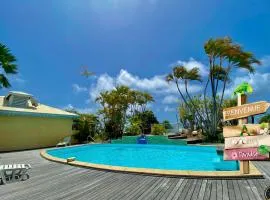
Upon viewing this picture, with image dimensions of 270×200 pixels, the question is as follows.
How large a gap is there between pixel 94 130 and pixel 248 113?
17.6 metres

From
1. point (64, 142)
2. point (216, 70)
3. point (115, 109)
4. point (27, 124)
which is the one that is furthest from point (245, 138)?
point (115, 109)

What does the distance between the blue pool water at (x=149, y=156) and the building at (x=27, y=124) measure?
272 centimetres

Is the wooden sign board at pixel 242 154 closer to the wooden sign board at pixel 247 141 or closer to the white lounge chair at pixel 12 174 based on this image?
the wooden sign board at pixel 247 141

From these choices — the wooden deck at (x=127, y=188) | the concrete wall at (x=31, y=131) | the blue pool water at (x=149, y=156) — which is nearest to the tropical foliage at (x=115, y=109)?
the concrete wall at (x=31, y=131)

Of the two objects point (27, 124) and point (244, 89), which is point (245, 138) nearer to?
point (244, 89)

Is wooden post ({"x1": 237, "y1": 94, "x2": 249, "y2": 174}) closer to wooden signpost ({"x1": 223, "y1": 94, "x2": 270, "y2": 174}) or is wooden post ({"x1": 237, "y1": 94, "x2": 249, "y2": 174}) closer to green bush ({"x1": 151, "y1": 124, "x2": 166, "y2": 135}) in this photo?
wooden signpost ({"x1": 223, "y1": 94, "x2": 270, "y2": 174})

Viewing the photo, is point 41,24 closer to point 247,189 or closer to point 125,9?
point 125,9

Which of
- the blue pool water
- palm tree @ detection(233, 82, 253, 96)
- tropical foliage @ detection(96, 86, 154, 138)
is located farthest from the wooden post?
tropical foliage @ detection(96, 86, 154, 138)

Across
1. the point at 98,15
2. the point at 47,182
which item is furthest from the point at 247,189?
the point at 98,15

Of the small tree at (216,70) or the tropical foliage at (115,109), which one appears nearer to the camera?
the small tree at (216,70)

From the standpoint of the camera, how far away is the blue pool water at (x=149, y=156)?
1057 cm

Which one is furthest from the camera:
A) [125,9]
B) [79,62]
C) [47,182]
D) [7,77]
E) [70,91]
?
[70,91]

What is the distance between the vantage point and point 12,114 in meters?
14.9

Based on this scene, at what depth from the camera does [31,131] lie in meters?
16.4
